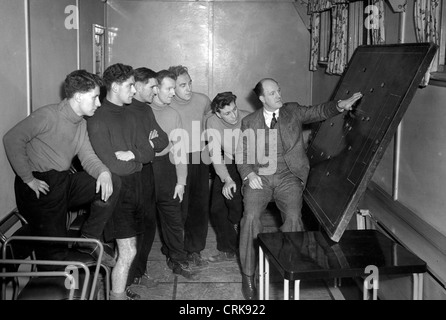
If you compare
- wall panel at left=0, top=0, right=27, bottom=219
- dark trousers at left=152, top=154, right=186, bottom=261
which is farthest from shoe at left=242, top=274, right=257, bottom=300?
wall panel at left=0, top=0, right=27, bottom=219

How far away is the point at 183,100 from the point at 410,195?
201 cm

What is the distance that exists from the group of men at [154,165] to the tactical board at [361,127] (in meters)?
0.18

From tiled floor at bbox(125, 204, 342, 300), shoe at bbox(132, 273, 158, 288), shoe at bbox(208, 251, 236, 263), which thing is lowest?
tiled floor at bbox(125, 204, 342, 300)

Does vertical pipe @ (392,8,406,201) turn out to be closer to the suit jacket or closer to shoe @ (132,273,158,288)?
the suit jacket

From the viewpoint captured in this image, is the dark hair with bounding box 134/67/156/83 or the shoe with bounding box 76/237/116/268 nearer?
the shoe with bounding box 76/237/116/268

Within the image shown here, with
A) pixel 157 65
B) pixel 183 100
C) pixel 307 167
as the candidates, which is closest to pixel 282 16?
pixel 157 65

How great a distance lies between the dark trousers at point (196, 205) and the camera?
4621mm

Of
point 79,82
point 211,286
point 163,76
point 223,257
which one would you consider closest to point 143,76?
point 163,76

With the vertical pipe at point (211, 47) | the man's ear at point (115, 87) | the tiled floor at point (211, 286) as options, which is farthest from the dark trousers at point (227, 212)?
the vertical pipe at point (211, 47)

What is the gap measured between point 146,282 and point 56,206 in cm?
126

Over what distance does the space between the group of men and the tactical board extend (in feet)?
0.58

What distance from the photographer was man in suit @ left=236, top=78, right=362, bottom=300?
4.02 m

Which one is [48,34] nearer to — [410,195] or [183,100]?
[183,100]
